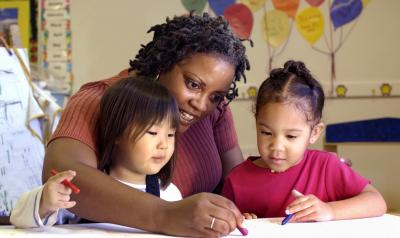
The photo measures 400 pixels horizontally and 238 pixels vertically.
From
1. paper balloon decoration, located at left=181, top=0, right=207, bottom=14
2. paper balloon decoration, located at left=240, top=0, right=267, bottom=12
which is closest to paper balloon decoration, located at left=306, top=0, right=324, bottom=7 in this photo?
paper balloon decoration, located at left=240, top=0, right=267, bottom=12

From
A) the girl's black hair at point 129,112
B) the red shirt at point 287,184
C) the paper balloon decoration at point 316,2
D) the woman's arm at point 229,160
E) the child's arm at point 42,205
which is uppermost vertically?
the paper balloon decoration at point 316,2

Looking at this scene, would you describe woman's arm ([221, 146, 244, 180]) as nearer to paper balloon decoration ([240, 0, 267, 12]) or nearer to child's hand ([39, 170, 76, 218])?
child's hand ([39, 170, 76, 218])

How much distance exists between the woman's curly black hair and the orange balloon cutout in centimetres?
146

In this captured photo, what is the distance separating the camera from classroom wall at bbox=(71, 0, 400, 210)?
8.29ft

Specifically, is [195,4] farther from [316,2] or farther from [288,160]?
[288,160]

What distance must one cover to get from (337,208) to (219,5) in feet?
6.35

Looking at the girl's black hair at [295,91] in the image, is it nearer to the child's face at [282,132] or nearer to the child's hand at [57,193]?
the child's face at [282,132]

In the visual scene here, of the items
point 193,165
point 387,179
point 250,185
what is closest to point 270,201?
point 250,185

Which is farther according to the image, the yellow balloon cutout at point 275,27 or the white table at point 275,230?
the yellow balloon cutout at point 275,27

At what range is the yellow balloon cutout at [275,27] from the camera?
2.67 m

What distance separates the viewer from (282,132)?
1.16m

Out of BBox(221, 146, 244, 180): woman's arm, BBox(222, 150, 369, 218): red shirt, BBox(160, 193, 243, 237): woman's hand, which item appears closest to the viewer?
BBox(160, 193, 243, 237): woman's hand

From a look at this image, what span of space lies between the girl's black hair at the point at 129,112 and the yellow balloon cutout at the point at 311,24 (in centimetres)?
171

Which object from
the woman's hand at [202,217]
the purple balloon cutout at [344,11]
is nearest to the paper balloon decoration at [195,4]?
the purple balloon cutout at [344,11]
